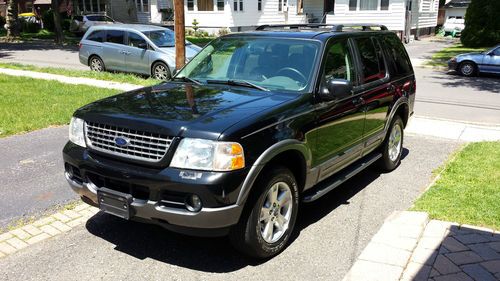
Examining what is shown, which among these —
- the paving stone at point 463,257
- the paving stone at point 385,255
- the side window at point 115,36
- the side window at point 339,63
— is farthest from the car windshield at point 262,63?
the side window at point 115,36

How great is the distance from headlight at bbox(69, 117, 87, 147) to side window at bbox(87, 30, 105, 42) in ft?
40.6

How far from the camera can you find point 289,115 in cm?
410

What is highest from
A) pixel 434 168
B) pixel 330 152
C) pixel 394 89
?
pixel 394 89

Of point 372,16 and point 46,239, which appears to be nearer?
point 46,239

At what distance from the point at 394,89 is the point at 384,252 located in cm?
267

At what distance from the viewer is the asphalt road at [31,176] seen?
5.08 meters

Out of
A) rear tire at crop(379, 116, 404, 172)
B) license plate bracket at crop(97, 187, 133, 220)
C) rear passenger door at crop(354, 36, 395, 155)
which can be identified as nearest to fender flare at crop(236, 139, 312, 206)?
license plate bracket at crop(97, 187, 133, 220)

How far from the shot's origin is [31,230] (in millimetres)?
4578

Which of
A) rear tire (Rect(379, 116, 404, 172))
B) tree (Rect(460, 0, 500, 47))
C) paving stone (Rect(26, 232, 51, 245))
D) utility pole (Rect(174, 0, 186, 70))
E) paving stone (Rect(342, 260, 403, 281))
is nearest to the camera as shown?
paving stone (Rect(342, 260, 403, 281))

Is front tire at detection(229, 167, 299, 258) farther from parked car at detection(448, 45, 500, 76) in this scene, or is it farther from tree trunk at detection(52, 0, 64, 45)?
tree trunk at detection(52, 0, 64, 45)

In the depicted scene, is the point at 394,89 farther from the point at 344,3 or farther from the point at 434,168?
the point at 344,3

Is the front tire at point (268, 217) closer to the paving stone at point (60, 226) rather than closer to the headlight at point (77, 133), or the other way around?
the headlight at point (77, 133)

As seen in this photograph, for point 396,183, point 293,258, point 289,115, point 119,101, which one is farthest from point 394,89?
point 119,101

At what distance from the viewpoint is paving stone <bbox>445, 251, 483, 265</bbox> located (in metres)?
3.90
